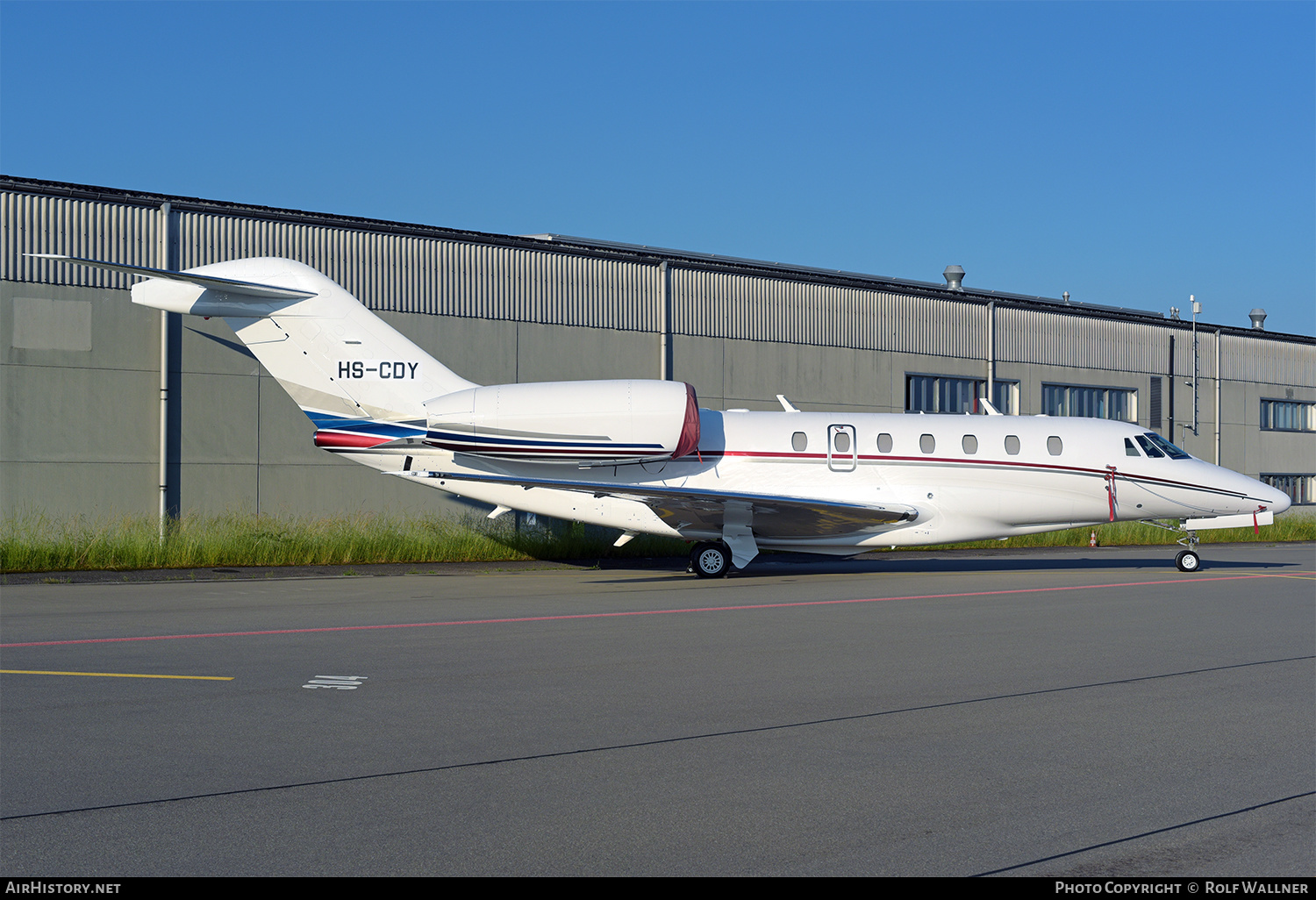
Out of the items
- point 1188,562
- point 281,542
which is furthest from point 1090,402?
point 281,542

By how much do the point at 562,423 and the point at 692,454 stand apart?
2455 mm

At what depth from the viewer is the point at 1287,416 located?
140ft

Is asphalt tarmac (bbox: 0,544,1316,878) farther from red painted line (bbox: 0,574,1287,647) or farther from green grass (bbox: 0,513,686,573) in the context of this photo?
green grass (bbox: 0,513,686,573)

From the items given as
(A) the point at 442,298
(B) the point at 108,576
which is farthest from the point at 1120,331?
(B) the point at 108,576

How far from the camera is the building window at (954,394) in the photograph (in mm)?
32781

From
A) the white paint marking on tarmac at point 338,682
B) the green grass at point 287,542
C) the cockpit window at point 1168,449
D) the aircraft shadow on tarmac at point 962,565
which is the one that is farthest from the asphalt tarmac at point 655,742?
the cockpit window at point 1168,449

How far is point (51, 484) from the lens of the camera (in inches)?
835

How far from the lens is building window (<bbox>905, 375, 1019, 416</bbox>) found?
3278 cm

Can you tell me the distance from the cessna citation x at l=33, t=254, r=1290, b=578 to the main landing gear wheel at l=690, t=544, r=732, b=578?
0.10 ft

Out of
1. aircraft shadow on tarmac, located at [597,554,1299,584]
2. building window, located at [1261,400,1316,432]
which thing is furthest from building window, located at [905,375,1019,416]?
building window, located at [1261,400,1316,432]

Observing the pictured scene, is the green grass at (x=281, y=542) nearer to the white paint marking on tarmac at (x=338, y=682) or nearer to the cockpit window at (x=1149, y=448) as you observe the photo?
the cockpit window at (x=1149, y=448)

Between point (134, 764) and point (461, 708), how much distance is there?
7.34 ft

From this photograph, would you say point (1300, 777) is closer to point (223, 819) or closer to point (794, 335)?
point (223, 819)

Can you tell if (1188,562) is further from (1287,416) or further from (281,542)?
(1287,416)
